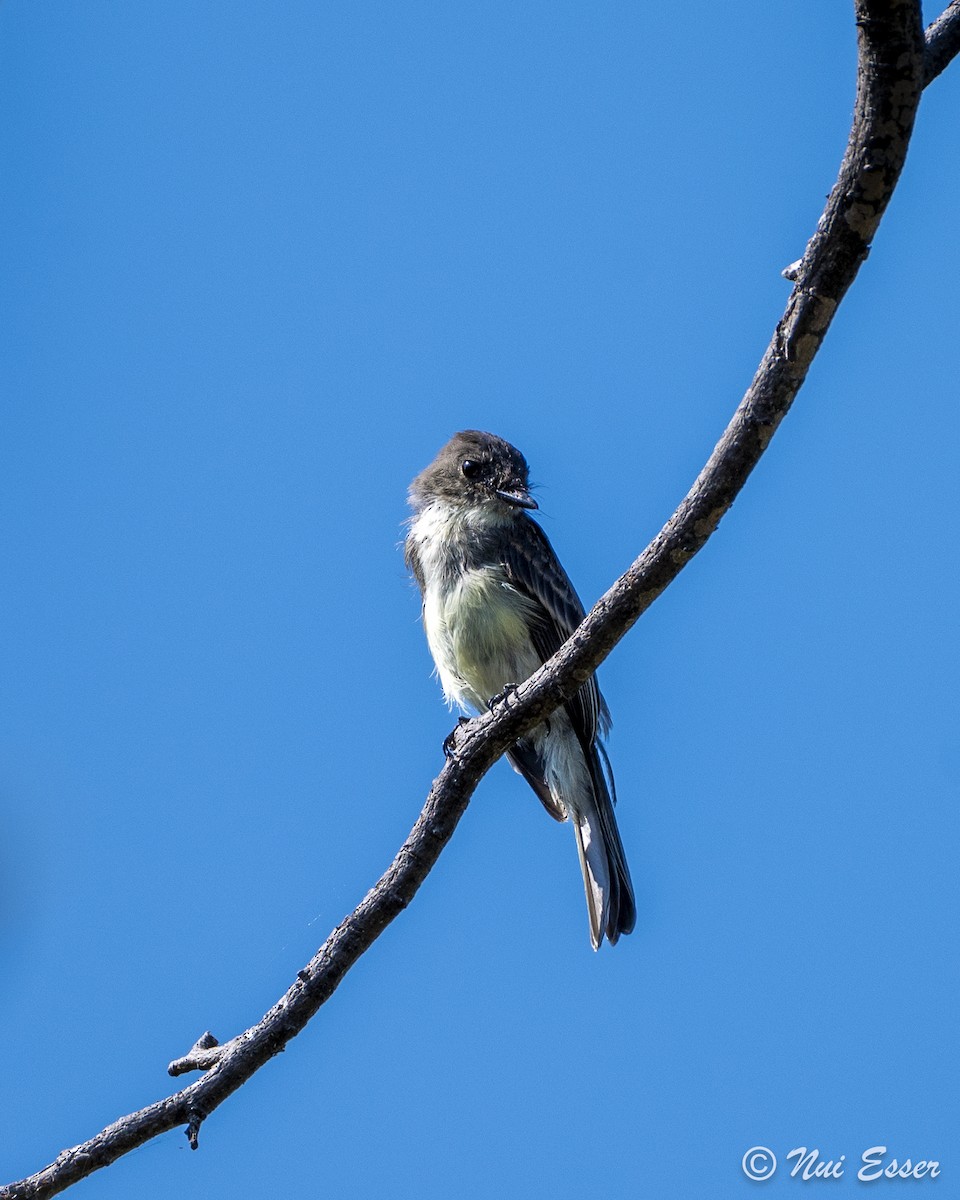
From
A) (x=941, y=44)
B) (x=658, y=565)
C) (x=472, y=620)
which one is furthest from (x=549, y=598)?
(x=941, y=44)

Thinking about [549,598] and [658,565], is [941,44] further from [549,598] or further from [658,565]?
[549,598]

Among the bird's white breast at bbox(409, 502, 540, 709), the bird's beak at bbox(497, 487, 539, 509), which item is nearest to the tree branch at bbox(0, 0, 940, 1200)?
the bird's white breast at bbox(409, 502, 540, 709)

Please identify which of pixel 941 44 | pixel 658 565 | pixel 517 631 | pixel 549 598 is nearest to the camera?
pixel 941 44

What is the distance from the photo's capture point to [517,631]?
8.53 metres

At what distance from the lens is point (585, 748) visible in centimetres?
883

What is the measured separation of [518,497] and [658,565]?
3676 mm

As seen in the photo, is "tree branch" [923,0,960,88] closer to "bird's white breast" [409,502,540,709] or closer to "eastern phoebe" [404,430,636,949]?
"eastern phoebe" [404,430,636,949]

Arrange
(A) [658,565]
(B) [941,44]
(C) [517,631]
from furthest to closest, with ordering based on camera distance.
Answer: (C) [517,631] → (A) [658,565] → (B) [941,44]

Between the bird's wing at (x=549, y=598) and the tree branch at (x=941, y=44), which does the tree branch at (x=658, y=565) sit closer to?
the tree branch at (x=941, y=44)

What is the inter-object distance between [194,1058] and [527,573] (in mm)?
3769

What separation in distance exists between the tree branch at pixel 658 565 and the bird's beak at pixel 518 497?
2.11 metres

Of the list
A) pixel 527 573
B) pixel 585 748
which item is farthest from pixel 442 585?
pixel 585 748

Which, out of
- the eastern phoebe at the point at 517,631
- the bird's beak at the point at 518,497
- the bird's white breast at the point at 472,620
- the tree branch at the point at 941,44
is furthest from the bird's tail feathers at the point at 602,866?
the tree branch at the point at 941,44

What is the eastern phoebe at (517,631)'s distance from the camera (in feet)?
28.1
